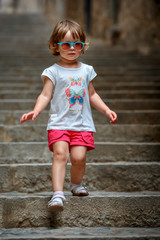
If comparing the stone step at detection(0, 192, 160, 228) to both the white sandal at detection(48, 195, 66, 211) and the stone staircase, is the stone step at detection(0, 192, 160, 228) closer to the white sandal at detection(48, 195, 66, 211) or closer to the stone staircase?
the stone staircase

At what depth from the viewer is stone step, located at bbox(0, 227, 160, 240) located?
2.10 metres

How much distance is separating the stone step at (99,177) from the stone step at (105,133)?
33.4 inches

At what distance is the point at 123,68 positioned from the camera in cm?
670

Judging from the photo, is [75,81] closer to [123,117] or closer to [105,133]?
[105,133]

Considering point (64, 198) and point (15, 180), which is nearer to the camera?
point (64, 198)

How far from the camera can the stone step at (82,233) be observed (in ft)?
6.89

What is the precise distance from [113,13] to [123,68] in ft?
25.2

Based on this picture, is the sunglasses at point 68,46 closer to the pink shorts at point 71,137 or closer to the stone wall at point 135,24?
the pink shorts at point 71,137

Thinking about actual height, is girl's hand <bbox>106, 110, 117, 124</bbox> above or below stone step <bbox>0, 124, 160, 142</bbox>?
above

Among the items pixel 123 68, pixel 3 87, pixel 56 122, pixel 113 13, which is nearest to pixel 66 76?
pixel 56 122

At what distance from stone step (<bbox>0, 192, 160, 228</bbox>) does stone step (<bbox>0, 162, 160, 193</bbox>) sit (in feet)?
1.06

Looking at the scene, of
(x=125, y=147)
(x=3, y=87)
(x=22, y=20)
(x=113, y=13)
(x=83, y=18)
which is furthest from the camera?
(x=83, y=18)

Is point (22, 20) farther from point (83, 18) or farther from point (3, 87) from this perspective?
point (3, 87)

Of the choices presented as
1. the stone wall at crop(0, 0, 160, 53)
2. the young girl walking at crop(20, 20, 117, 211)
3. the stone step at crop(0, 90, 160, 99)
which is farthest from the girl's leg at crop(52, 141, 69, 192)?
the stone step at crop(0, 90, 160, 99)
